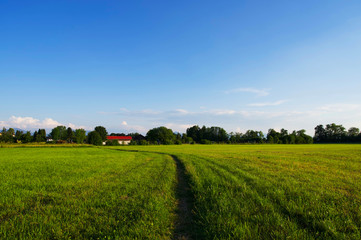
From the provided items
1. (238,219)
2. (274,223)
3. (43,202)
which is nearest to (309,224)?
(274,223)

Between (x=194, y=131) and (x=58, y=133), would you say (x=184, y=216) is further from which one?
(x=194, y=131)

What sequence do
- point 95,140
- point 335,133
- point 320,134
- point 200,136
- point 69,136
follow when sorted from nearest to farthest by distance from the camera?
point 95,140 → point 69,136 → point 335,133 → point 320,134 → point 200,136

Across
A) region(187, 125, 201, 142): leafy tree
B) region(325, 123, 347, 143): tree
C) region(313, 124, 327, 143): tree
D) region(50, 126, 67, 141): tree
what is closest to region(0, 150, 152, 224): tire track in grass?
region(50, 126, 67, 141): tree

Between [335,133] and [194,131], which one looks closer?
[335,133]

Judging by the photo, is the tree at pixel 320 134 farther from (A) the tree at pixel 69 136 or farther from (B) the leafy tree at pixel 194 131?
(A) the tree at pixel 69 136

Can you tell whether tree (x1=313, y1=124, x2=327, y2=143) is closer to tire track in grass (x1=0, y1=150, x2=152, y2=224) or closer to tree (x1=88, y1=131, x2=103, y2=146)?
tree (x1=88, y1=131, x2=103, y2=146)

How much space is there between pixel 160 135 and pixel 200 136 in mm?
64146

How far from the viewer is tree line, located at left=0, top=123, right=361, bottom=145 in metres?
128

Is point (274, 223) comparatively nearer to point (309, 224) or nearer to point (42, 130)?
point (309, 224)

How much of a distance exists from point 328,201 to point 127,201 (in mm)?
7919

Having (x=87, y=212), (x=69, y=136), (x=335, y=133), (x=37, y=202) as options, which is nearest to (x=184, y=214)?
(x=87, y=212)

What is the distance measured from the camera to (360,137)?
143125mm

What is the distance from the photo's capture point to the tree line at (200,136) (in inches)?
5020

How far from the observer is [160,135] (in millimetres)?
136500
